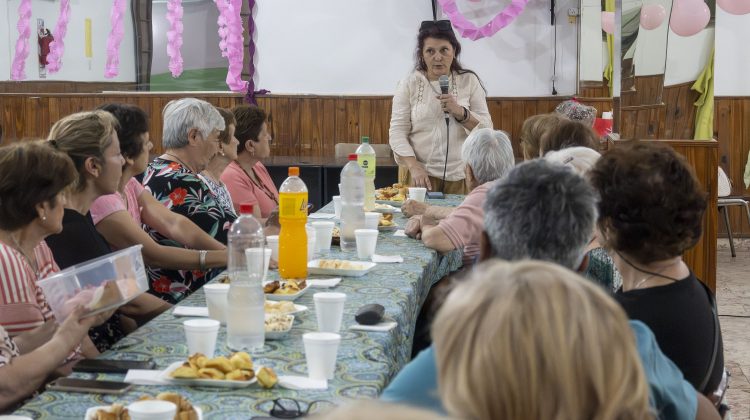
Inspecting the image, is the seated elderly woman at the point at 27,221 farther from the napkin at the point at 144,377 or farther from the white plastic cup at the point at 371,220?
the white plastic cup at the point at 371,220

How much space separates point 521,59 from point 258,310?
24.6ft

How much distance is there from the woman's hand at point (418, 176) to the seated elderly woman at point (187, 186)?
62.7 inches

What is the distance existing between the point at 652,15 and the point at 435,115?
5.83ft

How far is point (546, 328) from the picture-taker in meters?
1.07

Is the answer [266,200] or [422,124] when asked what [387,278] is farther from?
[422,124]

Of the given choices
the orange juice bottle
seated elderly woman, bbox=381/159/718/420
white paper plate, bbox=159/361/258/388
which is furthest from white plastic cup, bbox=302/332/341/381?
the orange juice bottle

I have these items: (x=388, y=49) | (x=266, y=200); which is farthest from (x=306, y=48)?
(x=266, y=200)

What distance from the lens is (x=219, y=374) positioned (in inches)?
78.3

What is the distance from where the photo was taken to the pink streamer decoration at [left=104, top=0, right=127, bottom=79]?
9953 mm

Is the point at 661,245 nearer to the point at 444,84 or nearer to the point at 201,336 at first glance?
the point at 201,336

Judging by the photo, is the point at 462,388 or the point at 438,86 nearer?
the point at 462,388

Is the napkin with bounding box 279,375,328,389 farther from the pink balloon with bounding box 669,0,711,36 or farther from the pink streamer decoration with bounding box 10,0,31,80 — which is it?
the pink streamer decoration with bounding box 10,0,31,80

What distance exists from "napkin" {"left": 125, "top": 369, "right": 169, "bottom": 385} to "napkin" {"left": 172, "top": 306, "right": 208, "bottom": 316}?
0.54 meters

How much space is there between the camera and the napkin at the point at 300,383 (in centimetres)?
200
